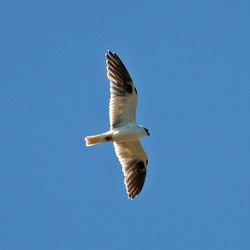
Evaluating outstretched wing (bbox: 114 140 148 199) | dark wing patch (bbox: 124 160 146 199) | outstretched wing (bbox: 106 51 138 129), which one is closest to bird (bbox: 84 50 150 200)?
outstretched wing (bbox: 106 51 138 129)

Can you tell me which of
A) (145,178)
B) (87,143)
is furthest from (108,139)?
(145,178)

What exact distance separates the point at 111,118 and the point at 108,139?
2.08 feet

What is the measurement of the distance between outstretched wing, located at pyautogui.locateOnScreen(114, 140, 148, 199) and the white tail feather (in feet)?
3.78

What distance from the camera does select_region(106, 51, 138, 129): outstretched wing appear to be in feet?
75.5

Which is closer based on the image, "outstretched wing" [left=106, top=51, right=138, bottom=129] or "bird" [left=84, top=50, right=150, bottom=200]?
"bird" [left=84, top=50, right=150, bottom=200]

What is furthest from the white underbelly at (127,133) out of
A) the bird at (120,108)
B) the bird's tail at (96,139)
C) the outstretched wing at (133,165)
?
the outstretched wing at (133,165)

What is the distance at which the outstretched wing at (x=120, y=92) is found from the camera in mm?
23000

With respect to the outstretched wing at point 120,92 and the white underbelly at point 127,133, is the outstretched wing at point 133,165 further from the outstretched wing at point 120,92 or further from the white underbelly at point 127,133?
the outstretched wing at point 120,92

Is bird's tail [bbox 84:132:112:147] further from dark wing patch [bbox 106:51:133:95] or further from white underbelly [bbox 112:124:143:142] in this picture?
dark wing patch [bbox 106:51:133:95]

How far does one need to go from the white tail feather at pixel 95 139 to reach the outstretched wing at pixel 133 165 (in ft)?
3.78

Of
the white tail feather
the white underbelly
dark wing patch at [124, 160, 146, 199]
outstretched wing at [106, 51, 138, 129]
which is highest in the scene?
outstretched wing at [106, 51, 138, 129]

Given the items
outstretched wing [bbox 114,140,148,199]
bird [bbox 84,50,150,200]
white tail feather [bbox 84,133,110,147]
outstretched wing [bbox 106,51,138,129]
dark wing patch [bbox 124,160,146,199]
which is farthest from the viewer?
dark wing patch [bbox 124,160,146,199]

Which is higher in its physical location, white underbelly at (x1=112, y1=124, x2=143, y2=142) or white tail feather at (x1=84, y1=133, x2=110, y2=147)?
white underbelly at (x1=112, y1=124, x2=143, y2=142)

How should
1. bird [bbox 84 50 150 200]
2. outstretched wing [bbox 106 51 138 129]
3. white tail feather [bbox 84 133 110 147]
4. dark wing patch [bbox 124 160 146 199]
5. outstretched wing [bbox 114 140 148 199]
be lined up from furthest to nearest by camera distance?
dark wing patch [bbox 124 160 146 199] → outstretched wing [bbox 114 140 148 199] → outstretched wing [bbox 106 51 138 129] → bird [bbox 84 50 150 200] → white tail feather [bbox 84 133 110 147]
